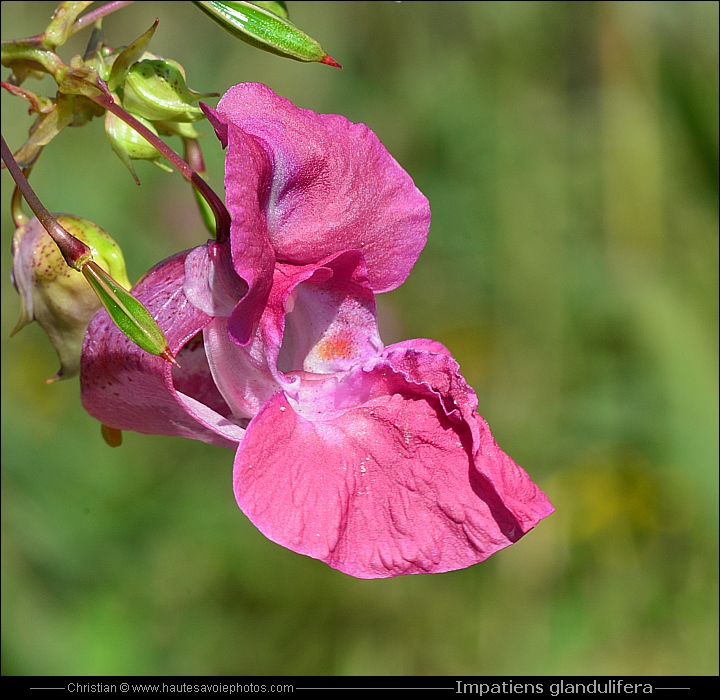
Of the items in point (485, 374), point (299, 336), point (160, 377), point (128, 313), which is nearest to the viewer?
point (128, 313)

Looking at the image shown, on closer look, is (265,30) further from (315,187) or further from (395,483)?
(395,483)

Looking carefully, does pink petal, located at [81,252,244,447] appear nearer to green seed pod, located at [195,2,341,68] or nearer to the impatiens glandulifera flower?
the impatiens glandulifera flower

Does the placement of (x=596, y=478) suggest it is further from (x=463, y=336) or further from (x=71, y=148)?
(x=71, y=148)

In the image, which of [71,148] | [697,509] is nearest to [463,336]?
[697,509]

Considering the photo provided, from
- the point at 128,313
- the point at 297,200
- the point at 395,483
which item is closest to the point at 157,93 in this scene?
the point at 297,200

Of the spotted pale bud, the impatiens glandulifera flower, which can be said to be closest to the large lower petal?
the impatiens glandulifera flower

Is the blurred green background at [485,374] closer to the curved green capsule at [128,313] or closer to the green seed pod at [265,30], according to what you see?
the green seed pod at [265,30]

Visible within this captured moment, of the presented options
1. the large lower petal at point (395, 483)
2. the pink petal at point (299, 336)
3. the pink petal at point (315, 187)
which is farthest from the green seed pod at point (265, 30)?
the large lower petal at point (395, 483)
